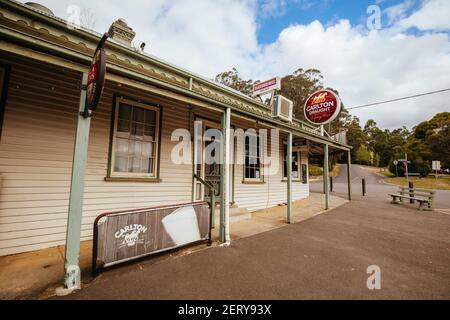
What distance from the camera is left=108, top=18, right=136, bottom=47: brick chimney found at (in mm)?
5807

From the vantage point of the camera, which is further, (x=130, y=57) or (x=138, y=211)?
(x=130, y=57)

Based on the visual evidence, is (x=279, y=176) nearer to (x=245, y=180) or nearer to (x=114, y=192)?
(x=245, y=180)

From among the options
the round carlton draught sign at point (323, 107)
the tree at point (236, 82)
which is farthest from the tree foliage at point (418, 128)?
the round carlton draught sign at point (323, 107)

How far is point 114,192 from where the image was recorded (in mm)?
4398

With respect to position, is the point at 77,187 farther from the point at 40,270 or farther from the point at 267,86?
the point at 267,86

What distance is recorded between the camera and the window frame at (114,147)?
4396 millimetres

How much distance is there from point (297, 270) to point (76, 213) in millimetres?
3186

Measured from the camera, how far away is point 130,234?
304 cm

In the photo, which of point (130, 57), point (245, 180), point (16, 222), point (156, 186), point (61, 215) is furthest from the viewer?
point (245, 180)

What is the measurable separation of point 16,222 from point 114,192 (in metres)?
1.52

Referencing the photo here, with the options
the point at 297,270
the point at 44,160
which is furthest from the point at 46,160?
the point at 297,270

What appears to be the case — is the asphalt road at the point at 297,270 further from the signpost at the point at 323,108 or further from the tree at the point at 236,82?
the tree at the point at 236,82

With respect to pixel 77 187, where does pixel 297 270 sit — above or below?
below
